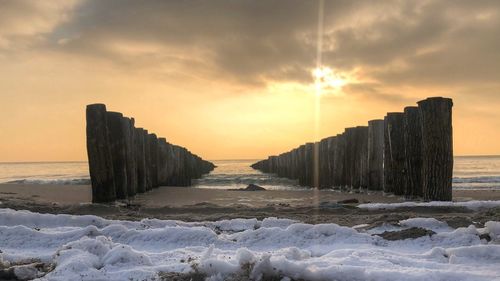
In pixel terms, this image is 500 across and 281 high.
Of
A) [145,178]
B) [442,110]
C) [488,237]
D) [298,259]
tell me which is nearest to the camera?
[298,259]

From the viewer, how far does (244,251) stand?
9.70 ft

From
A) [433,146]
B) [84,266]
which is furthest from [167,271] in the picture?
[433,146]

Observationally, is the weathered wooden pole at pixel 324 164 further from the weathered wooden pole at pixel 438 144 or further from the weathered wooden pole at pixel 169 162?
the weathered wooden pole at pixel 438 144

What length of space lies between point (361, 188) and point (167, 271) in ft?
26.8

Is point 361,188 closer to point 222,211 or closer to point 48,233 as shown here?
point 222,211

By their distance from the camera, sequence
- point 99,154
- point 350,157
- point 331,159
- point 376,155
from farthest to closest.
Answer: point 331,159
point 350,157
point 376,155
point 99,154

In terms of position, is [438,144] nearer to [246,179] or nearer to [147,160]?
[147,160]

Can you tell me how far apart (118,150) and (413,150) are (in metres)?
4.86

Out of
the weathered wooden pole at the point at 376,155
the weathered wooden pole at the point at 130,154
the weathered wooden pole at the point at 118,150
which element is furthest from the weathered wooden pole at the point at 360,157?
the weathered wooden pole at the point at 118,150

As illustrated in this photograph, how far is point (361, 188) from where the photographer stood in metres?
10.5

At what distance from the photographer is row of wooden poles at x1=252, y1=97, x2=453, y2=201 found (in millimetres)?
6988

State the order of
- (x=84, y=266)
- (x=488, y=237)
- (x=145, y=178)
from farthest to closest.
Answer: (x=145, y=178)
(x=488, y=237)
(x=84, y=266)

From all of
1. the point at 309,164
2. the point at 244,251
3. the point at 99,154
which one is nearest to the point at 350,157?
the point at 309,164

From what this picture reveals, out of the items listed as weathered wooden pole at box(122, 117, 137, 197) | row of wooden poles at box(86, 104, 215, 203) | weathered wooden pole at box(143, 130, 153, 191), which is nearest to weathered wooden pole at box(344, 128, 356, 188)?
weathered wooden pole at box(143, 130, 153, 191)
